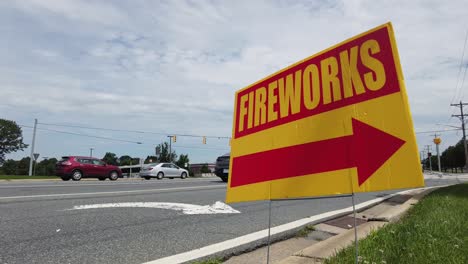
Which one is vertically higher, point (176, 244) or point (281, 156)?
point (281, 156)

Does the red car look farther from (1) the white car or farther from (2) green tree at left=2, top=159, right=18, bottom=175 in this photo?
(2) green tree at left=2, top=159, right=18, bottom=175

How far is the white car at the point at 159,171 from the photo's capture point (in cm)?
2655

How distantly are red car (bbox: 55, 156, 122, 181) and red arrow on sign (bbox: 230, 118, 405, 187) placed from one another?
64.2 feet

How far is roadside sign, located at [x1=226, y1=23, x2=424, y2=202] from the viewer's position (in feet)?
7.66

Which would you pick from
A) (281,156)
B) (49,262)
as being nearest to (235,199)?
(281,156)

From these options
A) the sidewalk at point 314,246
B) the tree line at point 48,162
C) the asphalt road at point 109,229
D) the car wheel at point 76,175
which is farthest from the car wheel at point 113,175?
the tree line at point 48,162

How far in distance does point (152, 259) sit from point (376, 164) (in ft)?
8.17

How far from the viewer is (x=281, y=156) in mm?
2902

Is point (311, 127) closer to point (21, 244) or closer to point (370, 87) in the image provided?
point (370, 87)

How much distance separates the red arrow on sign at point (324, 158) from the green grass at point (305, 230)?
7.54 feet

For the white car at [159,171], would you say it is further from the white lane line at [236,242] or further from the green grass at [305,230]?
the green grass at [305,230]

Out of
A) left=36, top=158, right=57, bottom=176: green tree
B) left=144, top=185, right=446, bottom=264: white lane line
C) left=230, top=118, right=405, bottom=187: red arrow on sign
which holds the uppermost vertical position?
left=36, top=158, right=57, bottom=176: green tree

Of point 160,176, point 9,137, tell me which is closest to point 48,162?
point 9,137

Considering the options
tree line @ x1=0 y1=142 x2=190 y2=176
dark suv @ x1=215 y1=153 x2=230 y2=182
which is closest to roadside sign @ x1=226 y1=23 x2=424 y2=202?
dark suv @ x1=215 y1=153 x2=230 y2=182
